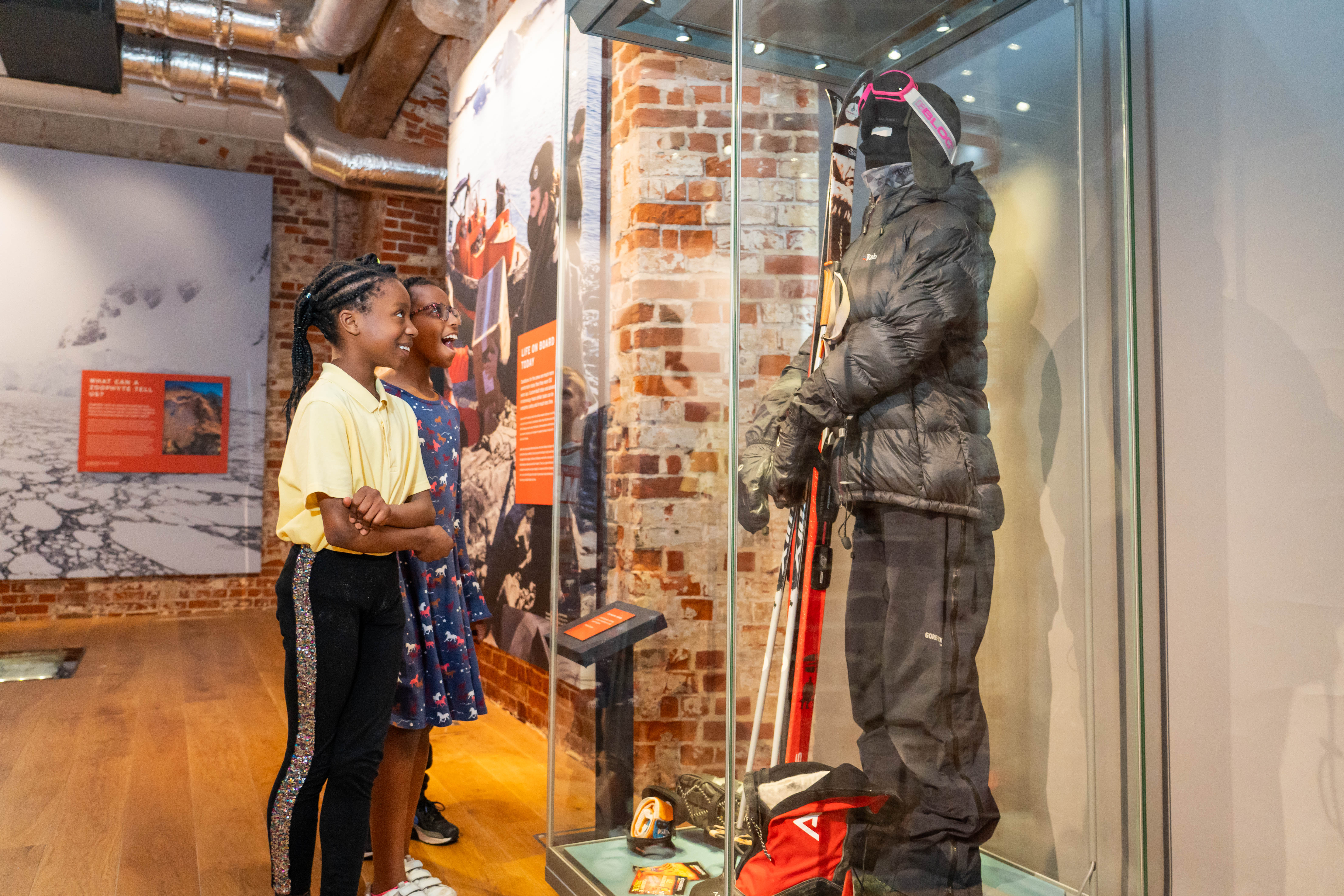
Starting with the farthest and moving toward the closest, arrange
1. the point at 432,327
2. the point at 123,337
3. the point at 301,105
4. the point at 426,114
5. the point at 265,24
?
the point at 123,337
the point at 426,114
the point at 301,105
the point at 265,24
the point at 432,327

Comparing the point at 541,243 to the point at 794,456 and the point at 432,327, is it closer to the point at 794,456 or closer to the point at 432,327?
the point at 432,327

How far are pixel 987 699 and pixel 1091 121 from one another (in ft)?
3.38

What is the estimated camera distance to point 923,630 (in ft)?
4.78

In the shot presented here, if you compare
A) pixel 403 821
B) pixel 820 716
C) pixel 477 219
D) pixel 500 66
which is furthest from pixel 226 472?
pixel 820 716

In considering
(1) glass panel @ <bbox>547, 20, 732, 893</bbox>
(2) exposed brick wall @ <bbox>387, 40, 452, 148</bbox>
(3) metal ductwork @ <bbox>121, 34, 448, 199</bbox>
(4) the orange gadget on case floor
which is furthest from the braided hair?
(2) exposed brick wall @ <bbox>387, 40, 452, 148</bbox>

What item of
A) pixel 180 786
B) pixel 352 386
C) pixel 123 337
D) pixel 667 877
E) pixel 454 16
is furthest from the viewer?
pixel 123 337

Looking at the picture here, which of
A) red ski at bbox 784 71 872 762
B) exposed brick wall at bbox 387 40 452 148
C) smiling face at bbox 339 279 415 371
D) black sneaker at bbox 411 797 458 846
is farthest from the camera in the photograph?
exposed brick wall at bbox 387 40 452 148

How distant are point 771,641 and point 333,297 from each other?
1069 millimetres

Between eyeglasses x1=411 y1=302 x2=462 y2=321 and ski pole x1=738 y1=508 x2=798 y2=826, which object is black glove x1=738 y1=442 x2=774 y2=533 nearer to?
ski pole x1=738 y1=508 x2=798 y2=826

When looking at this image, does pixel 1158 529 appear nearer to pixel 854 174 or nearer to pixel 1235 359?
pixel 1235 359

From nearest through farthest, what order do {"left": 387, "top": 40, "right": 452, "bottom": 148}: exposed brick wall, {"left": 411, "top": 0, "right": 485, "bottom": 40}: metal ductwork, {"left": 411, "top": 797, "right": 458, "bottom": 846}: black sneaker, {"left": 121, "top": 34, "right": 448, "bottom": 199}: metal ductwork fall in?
{"left": 411, "top": 797, "right": 458, "bottom": 846}: black sneaker, {"left": 411, "top": 0, "right": 485, "bottom": 40}: metal ductwork, {"left": 121, "top": 34, "right": 448, "bottom": 199}: metal ductwork, {"left": 387, "top": 40, "right": 452, "bottom": 148}: exposed brick wall

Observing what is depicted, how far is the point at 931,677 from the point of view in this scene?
1463 mm

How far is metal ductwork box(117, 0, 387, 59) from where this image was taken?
480 centimetres

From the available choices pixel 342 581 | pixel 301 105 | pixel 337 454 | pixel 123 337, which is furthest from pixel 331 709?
pixel 123 337
